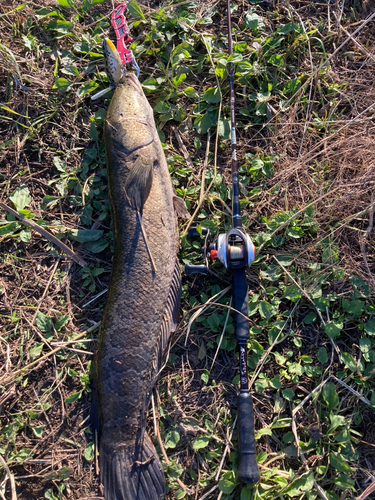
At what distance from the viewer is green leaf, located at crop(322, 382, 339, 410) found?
2.86 m

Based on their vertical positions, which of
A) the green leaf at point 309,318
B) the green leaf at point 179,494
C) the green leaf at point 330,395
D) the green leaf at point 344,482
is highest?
the green leaf at point 309,318

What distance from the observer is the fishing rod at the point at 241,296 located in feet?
8.71

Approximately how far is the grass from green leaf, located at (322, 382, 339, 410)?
0.02 m

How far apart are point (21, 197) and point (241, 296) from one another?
2341 millimetres

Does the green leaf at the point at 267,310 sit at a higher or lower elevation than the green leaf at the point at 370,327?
higher

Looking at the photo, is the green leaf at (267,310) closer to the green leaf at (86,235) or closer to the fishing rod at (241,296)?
the fishing rod at (241,296)

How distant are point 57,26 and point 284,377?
4121mm

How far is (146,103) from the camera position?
3100 millimetres

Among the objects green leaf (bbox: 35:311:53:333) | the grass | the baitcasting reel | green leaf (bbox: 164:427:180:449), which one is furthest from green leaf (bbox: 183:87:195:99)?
green leaf (bbox: 164:427:180:449)

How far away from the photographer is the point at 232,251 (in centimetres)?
277

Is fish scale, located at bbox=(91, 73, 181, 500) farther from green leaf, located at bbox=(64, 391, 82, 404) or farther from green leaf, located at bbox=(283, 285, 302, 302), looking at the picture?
green leaf, located at bbox=(283, 285, 302, 302)

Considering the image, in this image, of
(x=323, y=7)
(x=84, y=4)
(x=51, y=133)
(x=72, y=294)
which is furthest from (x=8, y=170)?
(x=323, y=7)

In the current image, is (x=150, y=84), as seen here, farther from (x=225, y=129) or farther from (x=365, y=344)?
(x=365, y=344)

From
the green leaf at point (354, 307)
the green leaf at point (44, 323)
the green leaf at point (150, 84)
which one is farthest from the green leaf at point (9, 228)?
the green leaf at point (354, 307)
